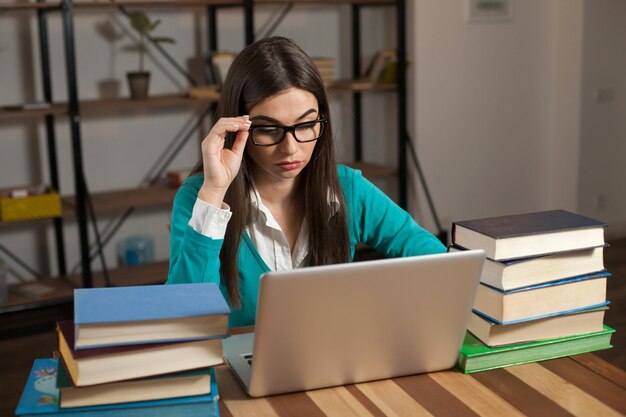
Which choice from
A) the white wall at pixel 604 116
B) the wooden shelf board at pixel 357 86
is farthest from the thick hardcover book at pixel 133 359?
the white wall at pixel 604 116

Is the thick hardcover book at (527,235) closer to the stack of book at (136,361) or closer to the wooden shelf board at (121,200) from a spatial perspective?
the stack of book at (136,361)

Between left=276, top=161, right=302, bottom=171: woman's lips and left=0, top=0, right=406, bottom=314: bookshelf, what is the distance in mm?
2107

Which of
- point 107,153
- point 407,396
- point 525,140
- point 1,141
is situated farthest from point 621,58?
point 407,396

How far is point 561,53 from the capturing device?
4.91 metres

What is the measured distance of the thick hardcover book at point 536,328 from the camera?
1.47 metres

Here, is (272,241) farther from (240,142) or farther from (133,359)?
(133,359)

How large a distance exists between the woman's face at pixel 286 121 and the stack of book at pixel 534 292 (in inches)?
14.8

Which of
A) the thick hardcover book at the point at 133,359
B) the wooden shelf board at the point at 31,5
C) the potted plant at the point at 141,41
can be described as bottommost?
the thick hardcover book at the point at 133,359

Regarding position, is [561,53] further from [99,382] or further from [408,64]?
[99,382]

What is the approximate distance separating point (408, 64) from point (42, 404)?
11.8 ft

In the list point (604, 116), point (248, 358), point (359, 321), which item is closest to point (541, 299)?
point (359, 321)

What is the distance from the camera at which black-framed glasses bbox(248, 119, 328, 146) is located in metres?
1.72

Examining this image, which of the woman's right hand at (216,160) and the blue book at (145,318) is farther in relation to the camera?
the woman's right hand at (216,160)

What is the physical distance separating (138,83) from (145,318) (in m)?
2.82
